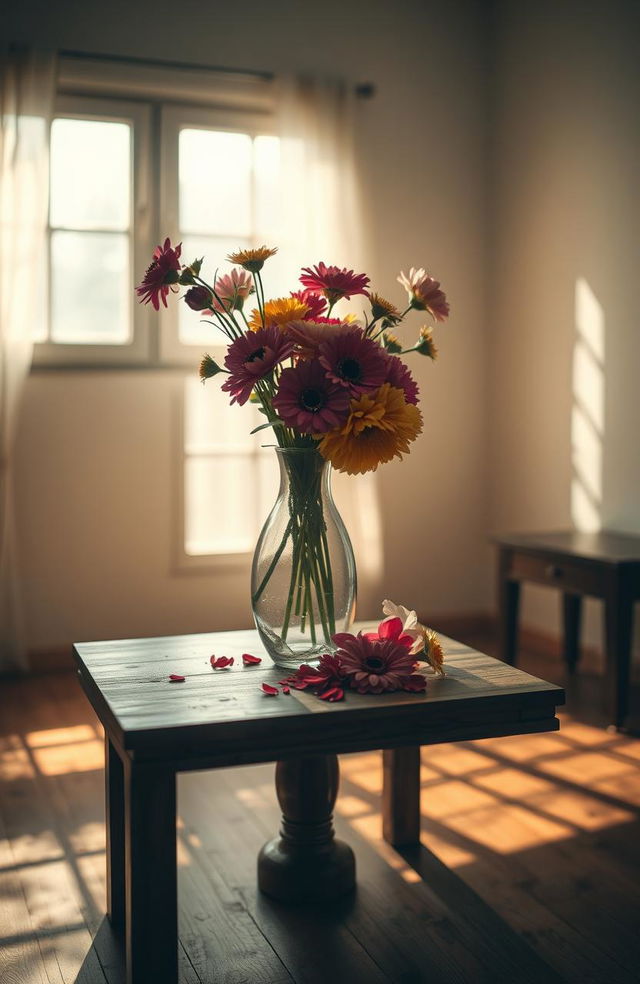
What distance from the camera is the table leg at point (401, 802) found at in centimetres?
220

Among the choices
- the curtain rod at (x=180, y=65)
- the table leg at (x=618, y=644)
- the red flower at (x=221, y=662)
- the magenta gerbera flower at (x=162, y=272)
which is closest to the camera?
the magenta gerbera flower at (x=162, y=272)

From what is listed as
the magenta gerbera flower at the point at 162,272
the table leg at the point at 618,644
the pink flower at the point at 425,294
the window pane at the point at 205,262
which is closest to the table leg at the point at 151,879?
the magenta gerbera flower at the point at 162,272

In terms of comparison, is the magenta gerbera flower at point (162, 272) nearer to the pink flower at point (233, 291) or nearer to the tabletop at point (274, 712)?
the pink flower at point (233, 291)

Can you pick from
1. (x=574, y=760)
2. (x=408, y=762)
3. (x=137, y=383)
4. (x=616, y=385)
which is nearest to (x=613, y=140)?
(x=616, y=385)

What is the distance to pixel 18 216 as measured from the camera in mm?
3699

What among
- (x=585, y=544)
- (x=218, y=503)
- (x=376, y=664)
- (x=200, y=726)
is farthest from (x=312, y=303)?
(x=218, y=503)

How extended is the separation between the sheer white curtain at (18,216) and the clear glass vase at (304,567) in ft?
7.39

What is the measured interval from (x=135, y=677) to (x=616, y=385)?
101 inches

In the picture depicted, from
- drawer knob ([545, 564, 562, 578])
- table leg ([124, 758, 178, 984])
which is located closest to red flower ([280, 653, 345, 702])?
table leg ([124, 758, 178, 984])

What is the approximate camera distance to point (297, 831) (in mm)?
1979

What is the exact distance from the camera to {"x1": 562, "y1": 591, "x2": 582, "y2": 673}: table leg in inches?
151

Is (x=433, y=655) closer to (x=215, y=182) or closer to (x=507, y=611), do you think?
(x=507, y=611)

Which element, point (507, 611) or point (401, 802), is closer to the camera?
point (401, 802)

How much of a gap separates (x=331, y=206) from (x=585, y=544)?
1.71m
